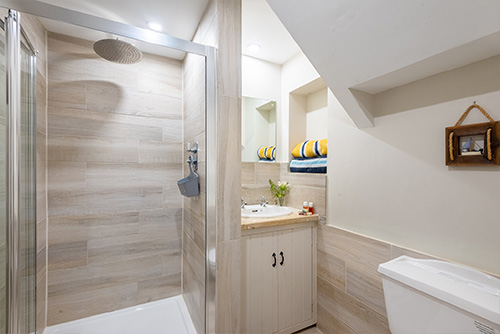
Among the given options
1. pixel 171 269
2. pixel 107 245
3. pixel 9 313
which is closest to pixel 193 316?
pixel 171 269

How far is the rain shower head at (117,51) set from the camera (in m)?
1.46

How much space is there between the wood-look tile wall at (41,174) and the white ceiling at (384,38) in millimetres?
1630

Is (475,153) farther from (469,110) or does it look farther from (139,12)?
(139,12)

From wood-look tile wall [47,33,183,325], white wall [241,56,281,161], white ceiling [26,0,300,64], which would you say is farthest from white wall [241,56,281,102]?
wood-look tile wall [47,33,183,325]

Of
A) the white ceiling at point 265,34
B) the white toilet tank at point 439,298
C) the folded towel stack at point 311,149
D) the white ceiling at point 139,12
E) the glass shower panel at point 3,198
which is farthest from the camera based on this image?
the folded towel stack at point 311,149

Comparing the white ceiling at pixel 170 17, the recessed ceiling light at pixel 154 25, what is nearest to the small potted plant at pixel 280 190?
the white ceiling at pixel 170 17

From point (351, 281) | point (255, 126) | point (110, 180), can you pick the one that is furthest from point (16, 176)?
point (351, 281)

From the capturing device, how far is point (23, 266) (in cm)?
129

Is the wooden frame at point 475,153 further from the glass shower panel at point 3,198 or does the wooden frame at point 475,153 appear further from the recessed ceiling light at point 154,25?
the glass shower panel at point 3,198

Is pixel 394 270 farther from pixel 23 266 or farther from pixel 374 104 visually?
pixel 23 266

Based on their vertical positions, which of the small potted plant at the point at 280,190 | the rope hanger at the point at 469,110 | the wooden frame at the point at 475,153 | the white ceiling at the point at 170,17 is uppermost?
the white ceiling at the point at 170,17

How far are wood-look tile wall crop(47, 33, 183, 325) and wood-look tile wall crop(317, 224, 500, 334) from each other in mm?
1305

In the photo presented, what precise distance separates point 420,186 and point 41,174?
238cm

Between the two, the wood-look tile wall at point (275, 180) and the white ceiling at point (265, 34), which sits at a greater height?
the white ceiling at point (265, 34)
